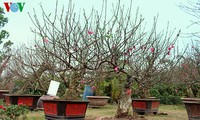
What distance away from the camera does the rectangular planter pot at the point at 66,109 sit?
526cm

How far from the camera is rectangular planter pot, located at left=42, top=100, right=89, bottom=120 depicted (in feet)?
17.3

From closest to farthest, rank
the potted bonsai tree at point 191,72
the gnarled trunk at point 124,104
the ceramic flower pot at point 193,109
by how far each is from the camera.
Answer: the ceramic flower pot at point 193,109, the gnarled trunk at point 124,104, the potted bonsai tree at point 191,72

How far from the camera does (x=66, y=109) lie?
5258mm

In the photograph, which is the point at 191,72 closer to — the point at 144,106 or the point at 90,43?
the point at 144,106

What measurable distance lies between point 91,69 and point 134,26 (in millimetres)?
1372

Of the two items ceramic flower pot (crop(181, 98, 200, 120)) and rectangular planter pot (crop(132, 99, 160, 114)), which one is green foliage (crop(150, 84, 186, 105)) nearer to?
rectangular planter pot (crop(132, 99, 160, 114))

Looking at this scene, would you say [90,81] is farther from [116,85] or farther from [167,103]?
[167,103]

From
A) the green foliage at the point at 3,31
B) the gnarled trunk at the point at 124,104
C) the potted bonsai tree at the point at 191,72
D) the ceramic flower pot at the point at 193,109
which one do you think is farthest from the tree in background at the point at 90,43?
A: the green foliage at the point at 3,31

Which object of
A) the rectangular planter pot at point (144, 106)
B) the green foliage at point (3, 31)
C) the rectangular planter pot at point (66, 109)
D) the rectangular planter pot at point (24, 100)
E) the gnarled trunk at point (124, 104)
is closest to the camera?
the rectangular planter pot at point (66, 109)

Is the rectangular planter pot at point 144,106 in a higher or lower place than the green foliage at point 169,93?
lower

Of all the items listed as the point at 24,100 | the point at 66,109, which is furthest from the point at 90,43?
the point at 24,100

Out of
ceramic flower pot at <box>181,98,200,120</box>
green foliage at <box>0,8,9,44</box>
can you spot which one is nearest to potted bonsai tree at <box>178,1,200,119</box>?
ceramic flower pot at <box>181,98,200,120</box>

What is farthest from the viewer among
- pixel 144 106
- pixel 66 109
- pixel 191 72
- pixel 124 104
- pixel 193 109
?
pixel 191 72

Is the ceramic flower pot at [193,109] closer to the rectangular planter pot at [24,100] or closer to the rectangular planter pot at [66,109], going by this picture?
the rectangular planter pot at [66,109]
